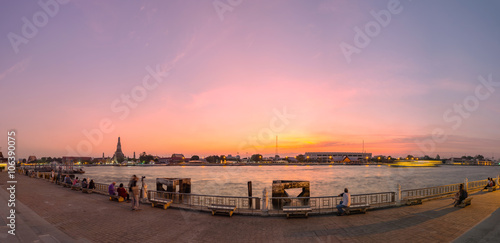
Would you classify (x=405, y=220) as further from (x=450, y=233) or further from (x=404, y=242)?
(x=404, y=242)

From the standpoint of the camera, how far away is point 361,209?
15.8 metres

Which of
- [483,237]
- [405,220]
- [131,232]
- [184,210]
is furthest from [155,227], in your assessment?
[483,237]

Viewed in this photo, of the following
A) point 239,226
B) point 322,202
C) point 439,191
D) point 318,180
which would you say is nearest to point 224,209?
point 239,226

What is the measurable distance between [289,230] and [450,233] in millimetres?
6991

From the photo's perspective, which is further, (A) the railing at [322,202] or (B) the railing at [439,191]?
(B) the railing at [439,191]

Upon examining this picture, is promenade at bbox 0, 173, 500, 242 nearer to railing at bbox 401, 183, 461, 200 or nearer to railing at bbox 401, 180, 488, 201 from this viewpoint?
railing at bbox 401, 183, 461, 200

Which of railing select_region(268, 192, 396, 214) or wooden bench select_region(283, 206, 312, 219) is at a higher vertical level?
wooden bench select_region(283, 206, 312, 219)

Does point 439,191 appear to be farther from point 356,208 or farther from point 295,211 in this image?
point 295,211

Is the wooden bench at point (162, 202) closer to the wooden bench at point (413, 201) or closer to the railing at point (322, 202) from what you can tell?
the railing at point (322, 202)

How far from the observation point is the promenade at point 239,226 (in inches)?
440

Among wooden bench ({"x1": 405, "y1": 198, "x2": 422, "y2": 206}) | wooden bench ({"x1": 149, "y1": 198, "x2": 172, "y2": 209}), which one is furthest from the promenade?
wooden bench ({"x1": 405, "y1": 198, "x2": 422, "y2": 206})

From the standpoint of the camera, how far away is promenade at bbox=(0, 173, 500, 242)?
11.2 m

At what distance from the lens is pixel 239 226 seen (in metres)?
13.1

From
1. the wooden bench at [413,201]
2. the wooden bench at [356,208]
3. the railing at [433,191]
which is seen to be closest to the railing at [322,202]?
the wooden bench at [356,208]
